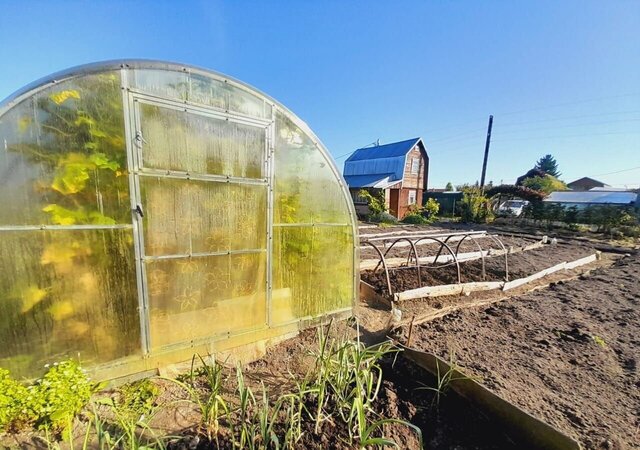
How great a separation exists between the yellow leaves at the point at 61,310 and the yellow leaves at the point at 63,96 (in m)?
1.70

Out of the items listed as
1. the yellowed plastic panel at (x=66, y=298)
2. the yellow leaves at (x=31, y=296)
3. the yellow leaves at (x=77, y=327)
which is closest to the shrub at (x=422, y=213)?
the yellowed plastic panel at (x=66, y=298)

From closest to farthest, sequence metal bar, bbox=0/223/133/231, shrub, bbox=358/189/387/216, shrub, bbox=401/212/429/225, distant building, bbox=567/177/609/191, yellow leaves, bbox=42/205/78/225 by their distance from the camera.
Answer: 1. metal bar, bbox=0/223/133/231
2. yellow leaves, bbox=42/205/78/225
3. shrub, bbox=401/212/429/225
4. shrub, bbox=358/189/387/216
5. distant building, bbox=567/177/609/191

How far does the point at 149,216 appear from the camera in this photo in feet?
8.66

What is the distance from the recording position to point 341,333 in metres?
3.94

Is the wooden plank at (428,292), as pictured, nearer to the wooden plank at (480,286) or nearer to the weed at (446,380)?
the wooden plank at (480,286)

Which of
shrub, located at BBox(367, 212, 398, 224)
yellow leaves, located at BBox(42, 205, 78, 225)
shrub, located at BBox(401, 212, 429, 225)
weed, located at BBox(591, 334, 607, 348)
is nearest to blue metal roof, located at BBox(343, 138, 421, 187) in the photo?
shrub, located at BBox(401, 212, 429, 225)

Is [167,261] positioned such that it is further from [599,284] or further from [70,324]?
[599,284]

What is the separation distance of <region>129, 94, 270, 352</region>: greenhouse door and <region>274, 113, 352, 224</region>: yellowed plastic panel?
22 centimetres

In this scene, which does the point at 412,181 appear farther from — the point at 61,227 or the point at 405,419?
the point at 61,227

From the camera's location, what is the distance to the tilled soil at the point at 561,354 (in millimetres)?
2346

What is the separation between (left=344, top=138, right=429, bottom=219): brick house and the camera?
872 inches

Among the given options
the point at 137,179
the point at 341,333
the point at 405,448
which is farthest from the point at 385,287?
the point at 137,179

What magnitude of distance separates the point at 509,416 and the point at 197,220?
3.32 meters

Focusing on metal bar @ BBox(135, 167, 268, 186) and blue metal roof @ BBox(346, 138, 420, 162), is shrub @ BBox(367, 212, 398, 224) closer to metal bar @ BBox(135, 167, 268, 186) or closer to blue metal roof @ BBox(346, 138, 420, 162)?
blue metal roof @ BBox(346, 138, 420, 162)
